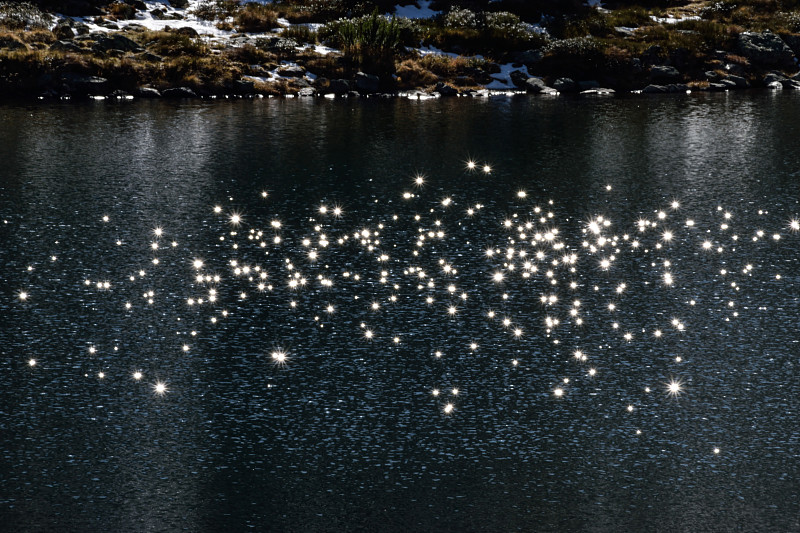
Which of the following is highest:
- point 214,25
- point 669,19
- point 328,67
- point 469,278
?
point 669,19

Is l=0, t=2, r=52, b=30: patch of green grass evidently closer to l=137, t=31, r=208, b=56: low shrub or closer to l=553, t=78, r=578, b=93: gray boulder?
l=137, t=31, r=208, b=56: low shrub

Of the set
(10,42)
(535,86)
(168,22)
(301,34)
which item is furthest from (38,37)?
(535,86)

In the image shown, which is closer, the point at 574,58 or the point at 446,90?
the point at 446,90

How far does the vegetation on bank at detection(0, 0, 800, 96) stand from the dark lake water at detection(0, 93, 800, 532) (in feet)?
61.9

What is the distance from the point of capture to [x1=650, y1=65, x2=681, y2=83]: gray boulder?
49.2 metres

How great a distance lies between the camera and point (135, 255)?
58.2ft

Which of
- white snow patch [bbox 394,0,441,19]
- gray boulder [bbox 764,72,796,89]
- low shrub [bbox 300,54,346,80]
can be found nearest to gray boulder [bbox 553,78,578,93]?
low shrub [bbox 300,54,346,80]

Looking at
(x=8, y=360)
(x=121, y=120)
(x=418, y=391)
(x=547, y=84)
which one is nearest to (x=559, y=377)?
(x=418, y=391)

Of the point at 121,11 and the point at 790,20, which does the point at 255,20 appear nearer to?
the point at 121,11

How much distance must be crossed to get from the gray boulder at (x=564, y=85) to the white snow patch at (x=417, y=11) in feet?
44.2

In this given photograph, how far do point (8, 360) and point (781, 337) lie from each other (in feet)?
34.4

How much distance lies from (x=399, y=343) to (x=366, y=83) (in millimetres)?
35042

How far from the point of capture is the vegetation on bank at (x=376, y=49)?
149 feet

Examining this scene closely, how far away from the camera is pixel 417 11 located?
58938 mm
